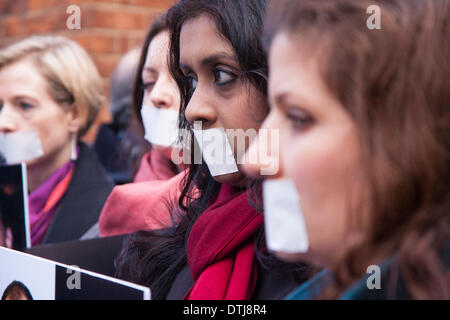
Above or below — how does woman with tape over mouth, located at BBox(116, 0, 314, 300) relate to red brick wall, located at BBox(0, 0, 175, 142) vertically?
below

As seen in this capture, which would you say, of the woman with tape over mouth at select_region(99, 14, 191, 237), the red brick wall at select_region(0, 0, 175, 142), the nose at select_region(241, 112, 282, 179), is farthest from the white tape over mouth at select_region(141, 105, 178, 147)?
the red brick wall at select_region(0, 0, 175, 142)

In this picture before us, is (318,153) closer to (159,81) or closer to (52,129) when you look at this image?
(159,81)

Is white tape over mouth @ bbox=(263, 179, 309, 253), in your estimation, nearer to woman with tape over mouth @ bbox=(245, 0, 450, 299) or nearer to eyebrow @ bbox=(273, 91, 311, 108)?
woman with tape over mouth @ bbox=(245, 0, 450, 299)

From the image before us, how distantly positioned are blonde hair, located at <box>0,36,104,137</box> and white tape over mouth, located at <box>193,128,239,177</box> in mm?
1578

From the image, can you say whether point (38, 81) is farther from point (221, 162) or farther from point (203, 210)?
point (221, 162)

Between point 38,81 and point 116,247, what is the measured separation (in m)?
1.23

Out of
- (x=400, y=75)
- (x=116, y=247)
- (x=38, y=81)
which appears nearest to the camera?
(x=400, y=75)

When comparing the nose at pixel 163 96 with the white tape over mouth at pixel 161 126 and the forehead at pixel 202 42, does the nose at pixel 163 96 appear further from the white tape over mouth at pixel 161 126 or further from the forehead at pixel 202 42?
the forehead at pixel 202 42

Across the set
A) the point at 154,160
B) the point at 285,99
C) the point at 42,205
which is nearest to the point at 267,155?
the point at 285,99

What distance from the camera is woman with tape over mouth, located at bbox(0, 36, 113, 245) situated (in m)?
2.61

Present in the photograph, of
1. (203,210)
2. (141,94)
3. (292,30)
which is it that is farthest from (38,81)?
(292,30)

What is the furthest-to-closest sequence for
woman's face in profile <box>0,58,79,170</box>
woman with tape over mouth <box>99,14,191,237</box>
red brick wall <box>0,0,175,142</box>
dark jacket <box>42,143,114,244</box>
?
red brick wall <box>0,0,175,142</box> → woman's face in profile <box>0,58,79,170</box> → dark jacket <box>42,143,114,244</box> → woman with tape over mouth <box>99,14,191,237</box>

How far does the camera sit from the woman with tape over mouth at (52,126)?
2.61 m

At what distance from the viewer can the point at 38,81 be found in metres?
2.78
